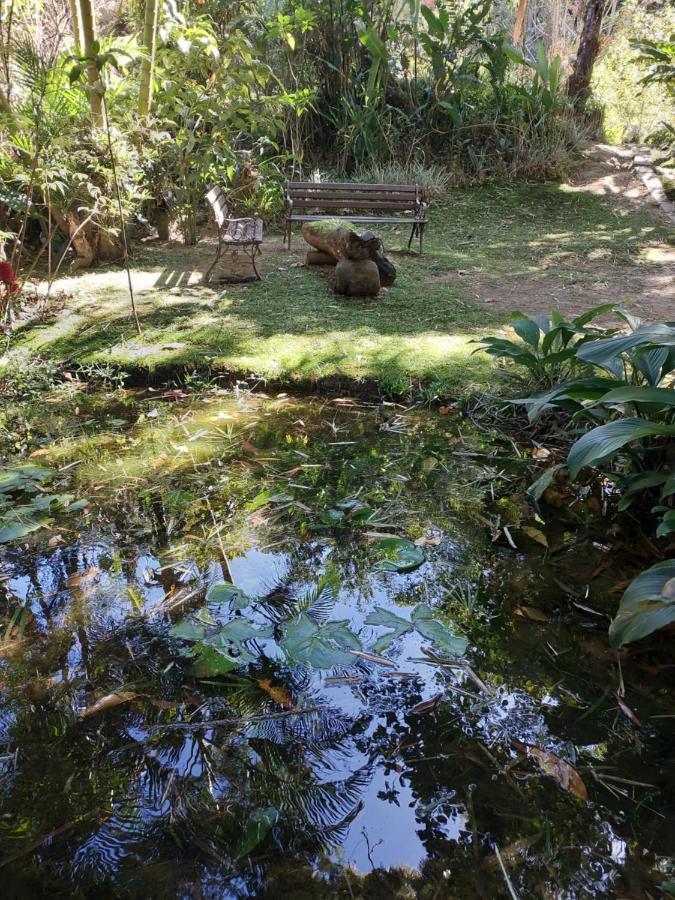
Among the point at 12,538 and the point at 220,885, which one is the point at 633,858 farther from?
the point at 12,538

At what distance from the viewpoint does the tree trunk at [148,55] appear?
17.6 ft

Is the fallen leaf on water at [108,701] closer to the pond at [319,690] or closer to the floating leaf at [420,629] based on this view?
the pond at [319,690]

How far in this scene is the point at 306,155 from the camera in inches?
389

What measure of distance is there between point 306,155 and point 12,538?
882cm

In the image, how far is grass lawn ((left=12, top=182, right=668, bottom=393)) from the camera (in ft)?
14.2

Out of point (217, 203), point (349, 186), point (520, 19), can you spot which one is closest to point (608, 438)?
point (217, 203)

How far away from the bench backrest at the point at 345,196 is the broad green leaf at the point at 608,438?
5681 millimetres

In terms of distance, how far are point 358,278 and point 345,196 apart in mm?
2335

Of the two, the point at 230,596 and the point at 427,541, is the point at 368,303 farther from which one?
the point at 230,596

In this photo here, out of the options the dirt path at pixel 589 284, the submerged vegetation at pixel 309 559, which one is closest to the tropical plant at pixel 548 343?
the submerged vegetation at pixel 309 559

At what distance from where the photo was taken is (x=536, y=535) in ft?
8.91

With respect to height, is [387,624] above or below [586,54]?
below

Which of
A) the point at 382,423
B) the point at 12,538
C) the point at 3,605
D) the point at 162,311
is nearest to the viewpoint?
the point at 3,605

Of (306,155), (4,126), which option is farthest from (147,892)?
(306,155)
